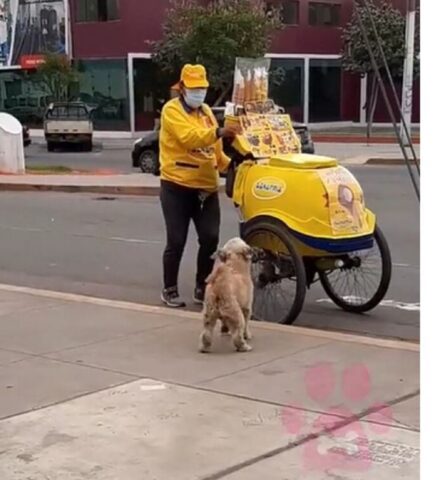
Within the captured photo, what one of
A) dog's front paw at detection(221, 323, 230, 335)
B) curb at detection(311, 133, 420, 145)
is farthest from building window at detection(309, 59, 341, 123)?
dog's front paw at detection(221, 323, 230, 335)

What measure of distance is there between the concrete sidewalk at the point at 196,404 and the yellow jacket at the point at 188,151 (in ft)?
3.98

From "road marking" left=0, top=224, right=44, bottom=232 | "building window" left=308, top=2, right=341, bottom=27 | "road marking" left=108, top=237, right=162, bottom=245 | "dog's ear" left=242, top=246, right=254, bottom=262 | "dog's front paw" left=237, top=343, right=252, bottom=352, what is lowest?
"road marking" left=0, top=224, right=44, bottom=232

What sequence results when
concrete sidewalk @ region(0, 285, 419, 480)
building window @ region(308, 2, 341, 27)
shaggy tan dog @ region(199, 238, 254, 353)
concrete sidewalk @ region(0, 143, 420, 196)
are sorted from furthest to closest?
building window @ region(308, 2, 341, 27)
concrete sidewalk @ region(0, 143, 420, 196)
shaggy tan dog @ region(199, 238, 254, 353)
concrete sidewalk @ region(0, 285, 419, 480)

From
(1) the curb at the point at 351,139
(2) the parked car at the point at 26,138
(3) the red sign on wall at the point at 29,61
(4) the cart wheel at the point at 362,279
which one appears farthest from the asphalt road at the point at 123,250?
(3) the red sign on wall at the point at 29,61

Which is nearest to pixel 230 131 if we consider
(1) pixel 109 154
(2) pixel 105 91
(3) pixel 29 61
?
(1) pixel 109 154

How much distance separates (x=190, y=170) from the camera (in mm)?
8133

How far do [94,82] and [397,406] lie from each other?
41.4 metres

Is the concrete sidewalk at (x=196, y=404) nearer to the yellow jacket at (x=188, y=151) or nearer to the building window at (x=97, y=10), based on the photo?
the yellow jacket at (x=188, y=151)

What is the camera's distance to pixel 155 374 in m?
6.24

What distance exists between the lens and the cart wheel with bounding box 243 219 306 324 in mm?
7516

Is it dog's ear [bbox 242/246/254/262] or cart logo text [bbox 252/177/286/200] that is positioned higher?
cart logo text [bbox 252/177/286/200]

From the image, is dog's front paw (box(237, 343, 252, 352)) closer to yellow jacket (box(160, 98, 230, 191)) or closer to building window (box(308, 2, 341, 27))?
yellow jacket (box(160, 98, 230, 191))

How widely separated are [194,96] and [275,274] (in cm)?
156

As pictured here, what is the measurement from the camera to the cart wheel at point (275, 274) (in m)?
7.52
